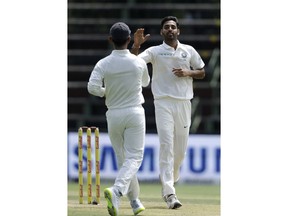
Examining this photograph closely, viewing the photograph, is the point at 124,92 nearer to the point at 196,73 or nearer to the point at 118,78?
the point at 118,78

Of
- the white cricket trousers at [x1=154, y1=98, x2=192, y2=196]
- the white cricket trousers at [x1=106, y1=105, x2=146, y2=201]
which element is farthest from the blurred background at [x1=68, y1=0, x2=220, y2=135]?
the white cricket trousers at [x1=106, y1=105, x2=146, y2=201]

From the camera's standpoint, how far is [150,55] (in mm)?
9680

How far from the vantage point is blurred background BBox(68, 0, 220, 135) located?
64.6 feet

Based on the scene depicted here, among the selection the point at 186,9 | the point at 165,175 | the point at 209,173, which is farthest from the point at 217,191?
the point at 186,9

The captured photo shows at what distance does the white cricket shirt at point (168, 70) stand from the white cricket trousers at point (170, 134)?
0.24 ft

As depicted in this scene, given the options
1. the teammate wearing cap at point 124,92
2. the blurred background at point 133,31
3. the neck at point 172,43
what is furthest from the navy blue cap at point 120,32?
the blurred background at point 133,31

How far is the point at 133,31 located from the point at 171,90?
34.3 feet

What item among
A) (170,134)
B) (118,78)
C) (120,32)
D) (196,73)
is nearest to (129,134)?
(118,78)

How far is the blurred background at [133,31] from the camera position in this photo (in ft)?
64.6

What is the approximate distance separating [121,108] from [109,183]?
24.3 ft

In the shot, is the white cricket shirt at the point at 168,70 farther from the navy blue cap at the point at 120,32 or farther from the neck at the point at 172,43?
the navy blue cap at the point at 120,32

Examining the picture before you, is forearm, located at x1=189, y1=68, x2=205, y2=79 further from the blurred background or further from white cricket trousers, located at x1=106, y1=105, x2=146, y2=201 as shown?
the blurred background

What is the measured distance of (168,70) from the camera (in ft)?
31.6

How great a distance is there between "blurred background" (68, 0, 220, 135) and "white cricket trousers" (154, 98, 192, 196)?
9468 mm
